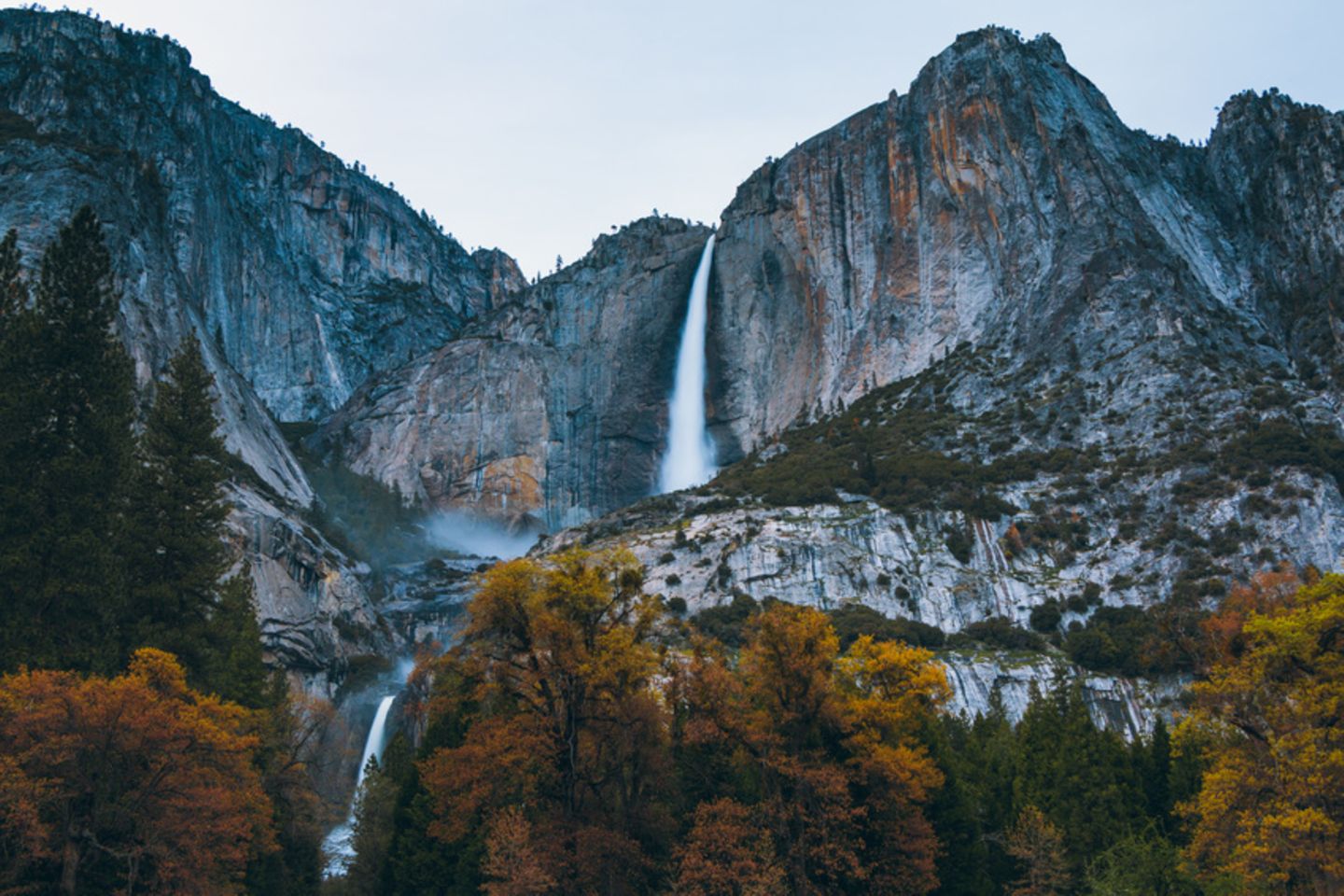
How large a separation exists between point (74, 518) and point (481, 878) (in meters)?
18.6

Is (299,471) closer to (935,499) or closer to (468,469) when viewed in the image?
(468,469)

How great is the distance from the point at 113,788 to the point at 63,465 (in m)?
11.5

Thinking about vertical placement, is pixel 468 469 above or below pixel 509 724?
above

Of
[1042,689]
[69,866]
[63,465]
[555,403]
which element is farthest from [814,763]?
[555,403]

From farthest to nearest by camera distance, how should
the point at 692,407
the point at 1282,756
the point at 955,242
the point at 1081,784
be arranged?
1. the point at 692,407
2. the point at 955,242
3. the point at 1081,784
4. the point at 1282,756

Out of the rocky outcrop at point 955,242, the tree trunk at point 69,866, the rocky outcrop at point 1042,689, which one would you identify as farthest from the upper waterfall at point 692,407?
the tree trunk at point 69,866

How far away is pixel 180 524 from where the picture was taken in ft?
143

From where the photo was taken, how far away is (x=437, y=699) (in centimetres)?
3528

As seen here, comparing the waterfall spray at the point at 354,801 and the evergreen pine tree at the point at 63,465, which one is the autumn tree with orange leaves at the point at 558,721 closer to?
the evergreen pine tree at the point at 63,465

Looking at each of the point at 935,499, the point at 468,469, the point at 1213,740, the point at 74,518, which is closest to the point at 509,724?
the point at 74,518

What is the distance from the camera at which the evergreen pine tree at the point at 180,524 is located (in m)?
40.7

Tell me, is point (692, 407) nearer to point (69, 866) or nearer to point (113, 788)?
point (113, 788)

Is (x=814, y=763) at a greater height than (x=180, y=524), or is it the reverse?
(x=180, y=524)

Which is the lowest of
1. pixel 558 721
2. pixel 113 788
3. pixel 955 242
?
pixel 113 788
